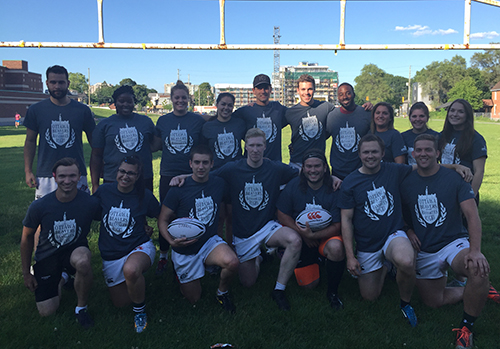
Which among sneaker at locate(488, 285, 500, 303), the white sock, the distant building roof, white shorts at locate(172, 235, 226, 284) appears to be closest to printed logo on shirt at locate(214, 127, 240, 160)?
white shorts at locate(172, 235, 226, 284)

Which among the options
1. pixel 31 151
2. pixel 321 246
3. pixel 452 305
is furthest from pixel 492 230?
pixel 31 151

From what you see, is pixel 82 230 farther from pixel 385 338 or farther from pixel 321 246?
pixel 385 338

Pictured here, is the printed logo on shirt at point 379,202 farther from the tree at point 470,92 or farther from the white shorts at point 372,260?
the tree at point 470,92

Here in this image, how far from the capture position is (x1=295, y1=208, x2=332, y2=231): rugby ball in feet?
13.4

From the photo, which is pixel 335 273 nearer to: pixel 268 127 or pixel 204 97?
pixel 268 127

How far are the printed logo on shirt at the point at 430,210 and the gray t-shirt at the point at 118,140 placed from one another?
3.12 meters

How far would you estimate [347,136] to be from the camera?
5.09 meters

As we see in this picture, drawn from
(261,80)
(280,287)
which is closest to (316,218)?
(280,287)

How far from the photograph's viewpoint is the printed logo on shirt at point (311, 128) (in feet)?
17.5

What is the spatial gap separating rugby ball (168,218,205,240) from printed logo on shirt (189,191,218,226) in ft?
0.53

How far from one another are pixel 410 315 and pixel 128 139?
Result: 11.8 ft

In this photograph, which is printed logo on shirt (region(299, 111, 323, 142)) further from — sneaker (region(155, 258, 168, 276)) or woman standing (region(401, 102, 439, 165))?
sneaker (region(155, 258, 168, 276))

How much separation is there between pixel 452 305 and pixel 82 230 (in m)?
3.76

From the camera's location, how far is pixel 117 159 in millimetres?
4676
